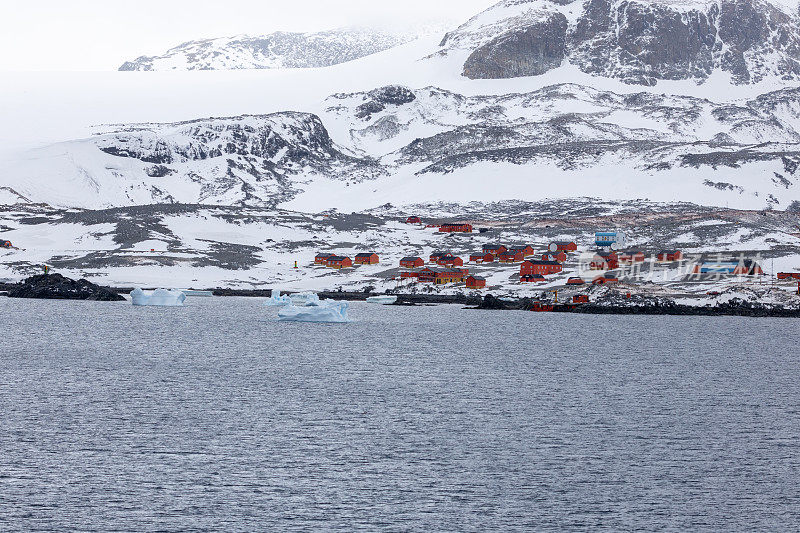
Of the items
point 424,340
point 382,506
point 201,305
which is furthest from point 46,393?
point 201,305

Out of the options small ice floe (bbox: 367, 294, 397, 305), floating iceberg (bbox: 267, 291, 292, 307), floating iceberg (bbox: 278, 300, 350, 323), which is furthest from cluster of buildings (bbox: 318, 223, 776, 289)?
floating iceberg (bbox: 278, 300, 350, 323)

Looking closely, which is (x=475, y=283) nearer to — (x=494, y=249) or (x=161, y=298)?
(x=494, y=249)

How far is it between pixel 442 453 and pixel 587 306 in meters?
94.2

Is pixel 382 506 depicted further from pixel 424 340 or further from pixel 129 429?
pixel 424 340

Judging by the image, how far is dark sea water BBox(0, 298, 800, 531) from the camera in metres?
39.3

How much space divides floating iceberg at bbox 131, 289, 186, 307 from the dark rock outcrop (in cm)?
851

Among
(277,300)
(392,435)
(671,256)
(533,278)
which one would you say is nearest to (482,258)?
(533,278)

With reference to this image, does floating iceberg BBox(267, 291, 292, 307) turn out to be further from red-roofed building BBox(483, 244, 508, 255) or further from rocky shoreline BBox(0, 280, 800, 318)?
→ red-roofed building BBox(483, 244, 508, 255)

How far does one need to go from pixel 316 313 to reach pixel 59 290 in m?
49.8

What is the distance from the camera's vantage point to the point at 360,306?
152 m

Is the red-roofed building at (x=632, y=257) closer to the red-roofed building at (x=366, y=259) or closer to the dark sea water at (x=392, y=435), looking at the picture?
the red-roofed building at (x=366, y=259)

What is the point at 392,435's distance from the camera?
175 feet

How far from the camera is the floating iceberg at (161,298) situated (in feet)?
477

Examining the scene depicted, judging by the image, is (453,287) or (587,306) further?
(453,287)
